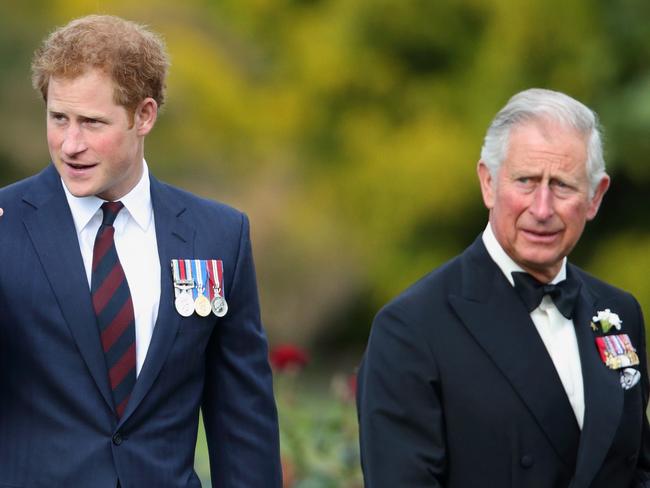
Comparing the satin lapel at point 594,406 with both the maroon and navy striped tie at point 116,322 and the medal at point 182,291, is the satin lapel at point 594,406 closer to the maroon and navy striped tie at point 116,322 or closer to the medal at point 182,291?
the medal at point 182,291

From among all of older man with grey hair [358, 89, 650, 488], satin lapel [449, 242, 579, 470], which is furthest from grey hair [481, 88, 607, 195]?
satin lapel [449, 242, 579, 470]

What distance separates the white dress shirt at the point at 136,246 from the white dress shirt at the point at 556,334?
3.08 ft

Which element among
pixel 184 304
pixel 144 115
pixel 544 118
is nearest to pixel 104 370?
pixel 184 304

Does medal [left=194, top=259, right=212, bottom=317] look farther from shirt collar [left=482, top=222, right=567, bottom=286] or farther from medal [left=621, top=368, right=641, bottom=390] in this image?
medal [left=621, top=368, right=641, bottom=390]

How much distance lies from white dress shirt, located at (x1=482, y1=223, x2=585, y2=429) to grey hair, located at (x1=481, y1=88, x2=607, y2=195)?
221 millimetres

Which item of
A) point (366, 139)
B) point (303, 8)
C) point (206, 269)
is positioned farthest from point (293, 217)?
point (206, 269)

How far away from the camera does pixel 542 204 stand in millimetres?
4152

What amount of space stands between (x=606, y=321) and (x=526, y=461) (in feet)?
1.85

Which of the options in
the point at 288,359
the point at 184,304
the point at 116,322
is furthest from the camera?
the point at 288,359

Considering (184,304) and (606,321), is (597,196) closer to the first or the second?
(606,321)

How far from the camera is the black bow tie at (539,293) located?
14.0 feet

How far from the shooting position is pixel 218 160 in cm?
1489

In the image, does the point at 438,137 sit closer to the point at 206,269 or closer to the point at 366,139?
the point at 366,139

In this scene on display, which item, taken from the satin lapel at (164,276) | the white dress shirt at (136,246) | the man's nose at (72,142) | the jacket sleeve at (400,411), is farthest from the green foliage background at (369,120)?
the man's nose at (72,142)
